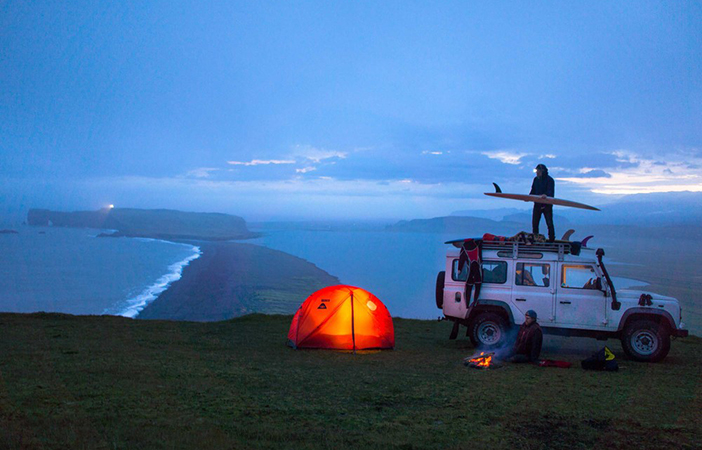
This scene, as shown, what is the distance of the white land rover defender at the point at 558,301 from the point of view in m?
12.2

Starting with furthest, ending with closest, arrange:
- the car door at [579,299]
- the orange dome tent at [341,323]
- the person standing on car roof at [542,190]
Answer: the person standing on car roof at [542,190] < the orange dome tent at [341,323] < the car door at [579,299]

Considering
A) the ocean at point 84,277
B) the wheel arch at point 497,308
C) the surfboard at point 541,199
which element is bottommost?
the ocean at point 84,277

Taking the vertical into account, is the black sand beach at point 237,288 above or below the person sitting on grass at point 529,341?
below

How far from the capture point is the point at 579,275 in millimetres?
12469

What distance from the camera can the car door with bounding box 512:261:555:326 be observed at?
12758 millimetres

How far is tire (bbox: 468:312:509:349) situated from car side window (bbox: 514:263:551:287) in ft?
3.39

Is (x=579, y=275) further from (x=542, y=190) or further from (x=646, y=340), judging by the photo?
(x=542, y=190)

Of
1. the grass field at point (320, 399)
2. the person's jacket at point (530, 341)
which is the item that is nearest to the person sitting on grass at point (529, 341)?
the person's jacket at point (530, 341)

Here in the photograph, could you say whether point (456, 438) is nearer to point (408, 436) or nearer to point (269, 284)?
point (408, 436)

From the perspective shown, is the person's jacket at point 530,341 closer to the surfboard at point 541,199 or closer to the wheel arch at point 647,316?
the wheel arch at point 647,316

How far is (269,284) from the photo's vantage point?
2618 inches

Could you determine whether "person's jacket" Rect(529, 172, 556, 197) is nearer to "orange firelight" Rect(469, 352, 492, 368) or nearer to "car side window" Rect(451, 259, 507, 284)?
"car side window" Rect(451, 259, 507, 284)

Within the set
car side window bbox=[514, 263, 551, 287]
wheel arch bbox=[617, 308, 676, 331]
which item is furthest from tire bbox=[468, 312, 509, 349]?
wheel arch bbox=[617, 308, 676, 331]

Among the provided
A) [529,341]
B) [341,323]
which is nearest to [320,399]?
[341,323]
